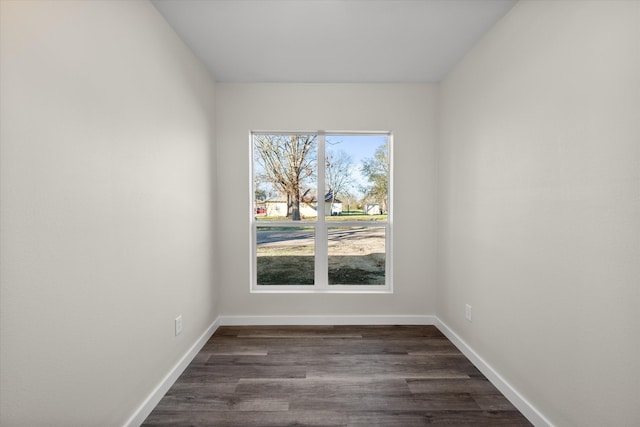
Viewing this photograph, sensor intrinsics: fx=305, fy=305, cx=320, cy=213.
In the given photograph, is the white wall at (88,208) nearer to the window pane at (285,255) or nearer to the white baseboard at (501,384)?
the window pane at (285,255)

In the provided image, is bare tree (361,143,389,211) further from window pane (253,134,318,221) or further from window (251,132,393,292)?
window pane (253,134,318,221)

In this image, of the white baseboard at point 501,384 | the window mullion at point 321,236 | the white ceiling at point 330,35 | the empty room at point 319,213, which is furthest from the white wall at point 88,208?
the white baseboard at point 501,384

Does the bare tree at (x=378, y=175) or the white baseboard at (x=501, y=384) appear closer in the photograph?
the white baseboard at (x=501, y=384)

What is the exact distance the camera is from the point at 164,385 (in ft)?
6.78

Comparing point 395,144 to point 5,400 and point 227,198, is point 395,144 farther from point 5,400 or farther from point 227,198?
point 5,400

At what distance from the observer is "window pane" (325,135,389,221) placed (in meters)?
3.38

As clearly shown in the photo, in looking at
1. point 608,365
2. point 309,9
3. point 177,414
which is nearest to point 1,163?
point 177,414

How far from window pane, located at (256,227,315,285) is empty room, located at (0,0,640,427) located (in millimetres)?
25

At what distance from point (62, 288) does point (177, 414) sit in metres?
1.12

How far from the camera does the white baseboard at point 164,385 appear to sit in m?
1.76

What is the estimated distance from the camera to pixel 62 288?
49.9 inches

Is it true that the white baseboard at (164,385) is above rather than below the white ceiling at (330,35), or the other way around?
below

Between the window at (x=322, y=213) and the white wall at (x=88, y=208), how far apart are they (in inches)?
44.4

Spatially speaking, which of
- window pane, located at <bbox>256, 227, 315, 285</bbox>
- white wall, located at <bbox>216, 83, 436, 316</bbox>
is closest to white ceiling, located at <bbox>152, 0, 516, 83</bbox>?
white wall, located at <bbox>216, 83, 436, 316</bbox>
